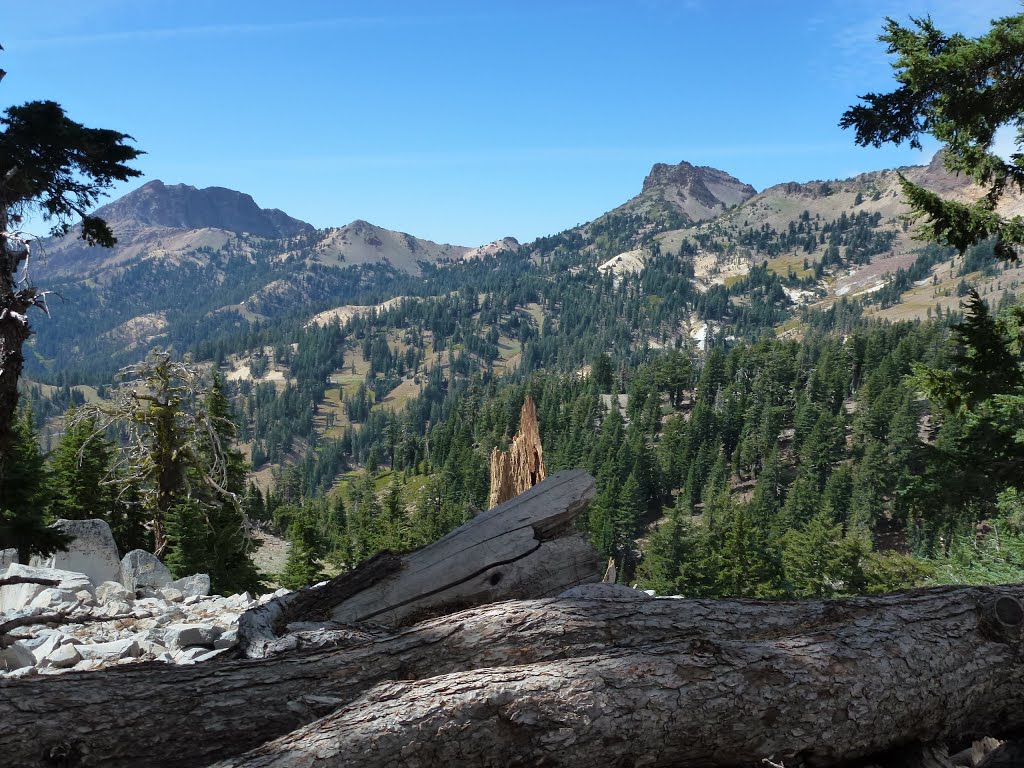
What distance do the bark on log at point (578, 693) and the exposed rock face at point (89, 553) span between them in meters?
11.3

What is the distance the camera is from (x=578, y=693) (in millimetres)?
4684

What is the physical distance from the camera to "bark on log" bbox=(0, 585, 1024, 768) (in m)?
4.51

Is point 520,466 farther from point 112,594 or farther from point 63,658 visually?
point 63,658

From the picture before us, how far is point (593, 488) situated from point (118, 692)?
5619 mm

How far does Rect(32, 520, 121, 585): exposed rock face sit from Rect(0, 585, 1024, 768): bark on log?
11.3m

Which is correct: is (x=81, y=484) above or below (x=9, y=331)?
below

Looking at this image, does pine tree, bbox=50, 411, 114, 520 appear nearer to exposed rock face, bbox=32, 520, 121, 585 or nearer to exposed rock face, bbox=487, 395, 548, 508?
exposed rock face, bbox=32, 520, 121, 585

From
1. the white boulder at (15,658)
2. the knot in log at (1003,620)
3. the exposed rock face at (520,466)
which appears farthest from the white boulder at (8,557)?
the knot in log at (1003,620)

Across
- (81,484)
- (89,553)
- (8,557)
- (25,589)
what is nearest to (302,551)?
(81,484)

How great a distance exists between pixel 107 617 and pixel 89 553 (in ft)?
34.0

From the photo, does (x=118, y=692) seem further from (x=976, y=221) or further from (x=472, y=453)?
(x=472, y=453)

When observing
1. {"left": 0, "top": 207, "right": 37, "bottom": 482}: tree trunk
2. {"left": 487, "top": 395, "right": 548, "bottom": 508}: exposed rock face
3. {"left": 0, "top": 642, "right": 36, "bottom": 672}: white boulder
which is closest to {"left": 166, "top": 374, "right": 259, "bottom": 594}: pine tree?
{"left": 487, "top": 395, "right": 548, "bottom": 508}: exposed rock face

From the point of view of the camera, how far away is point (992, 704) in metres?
5.51

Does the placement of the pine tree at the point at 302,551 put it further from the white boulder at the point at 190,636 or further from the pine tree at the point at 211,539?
the white boulder at the point at 190,636
